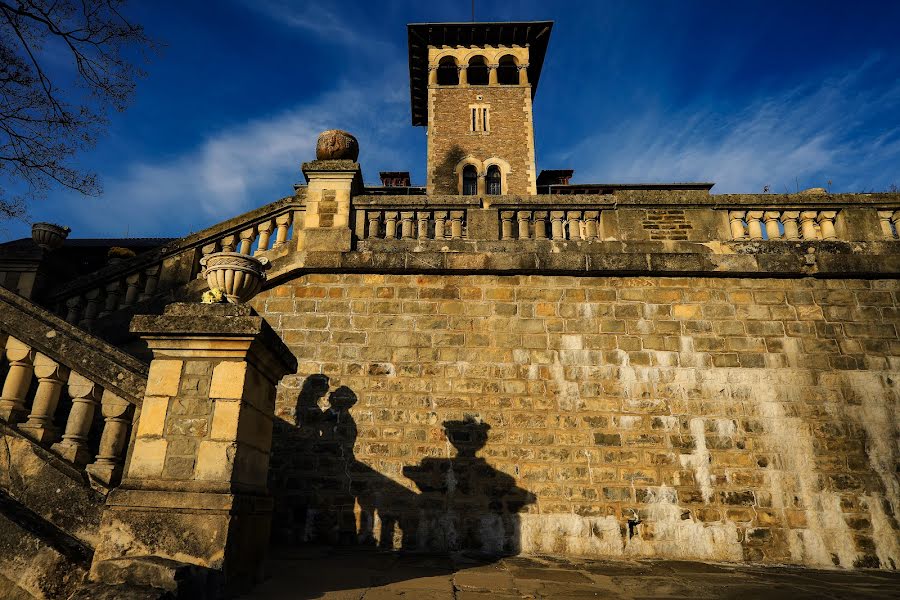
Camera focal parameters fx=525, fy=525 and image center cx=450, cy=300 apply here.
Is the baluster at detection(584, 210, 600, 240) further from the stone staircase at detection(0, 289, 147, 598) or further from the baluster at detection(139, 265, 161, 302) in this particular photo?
the baluster at detection(139, 265, 161, 302)

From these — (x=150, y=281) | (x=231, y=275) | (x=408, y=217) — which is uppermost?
(x=408, y=217)

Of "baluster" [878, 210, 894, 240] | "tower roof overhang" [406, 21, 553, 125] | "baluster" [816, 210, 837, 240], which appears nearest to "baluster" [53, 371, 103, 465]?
"baluster" [816, 210, 837, 240]

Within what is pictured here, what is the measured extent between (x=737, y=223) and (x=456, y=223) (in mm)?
3772

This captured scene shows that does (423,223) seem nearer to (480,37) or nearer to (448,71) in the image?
(480,37)

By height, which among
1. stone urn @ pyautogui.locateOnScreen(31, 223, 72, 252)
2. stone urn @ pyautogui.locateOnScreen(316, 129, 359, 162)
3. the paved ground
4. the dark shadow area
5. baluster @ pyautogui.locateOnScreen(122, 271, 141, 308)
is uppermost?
stone urn @ pyautogui.locateOnScreen(316, 129, 359, 162)

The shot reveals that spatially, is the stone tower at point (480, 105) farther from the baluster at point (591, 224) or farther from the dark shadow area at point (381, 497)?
the dark shadow area at point (381, 497)

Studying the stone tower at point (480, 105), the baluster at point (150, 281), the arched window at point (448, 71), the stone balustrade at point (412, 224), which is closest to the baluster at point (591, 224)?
the stone balustrade at point (412, 224)

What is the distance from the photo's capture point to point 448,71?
26891 mm

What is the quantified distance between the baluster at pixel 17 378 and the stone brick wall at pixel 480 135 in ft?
67.5

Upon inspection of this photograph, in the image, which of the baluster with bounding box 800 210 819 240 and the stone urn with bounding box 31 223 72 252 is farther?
the baluster with bounding box 800 210 819 240

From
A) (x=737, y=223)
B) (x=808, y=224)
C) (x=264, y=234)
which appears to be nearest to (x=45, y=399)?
(x=264, y=234)

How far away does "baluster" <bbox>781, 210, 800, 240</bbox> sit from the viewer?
22.9 ft

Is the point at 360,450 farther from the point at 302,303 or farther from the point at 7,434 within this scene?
the point at 7,434

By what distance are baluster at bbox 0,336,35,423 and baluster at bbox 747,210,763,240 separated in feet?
25.3
